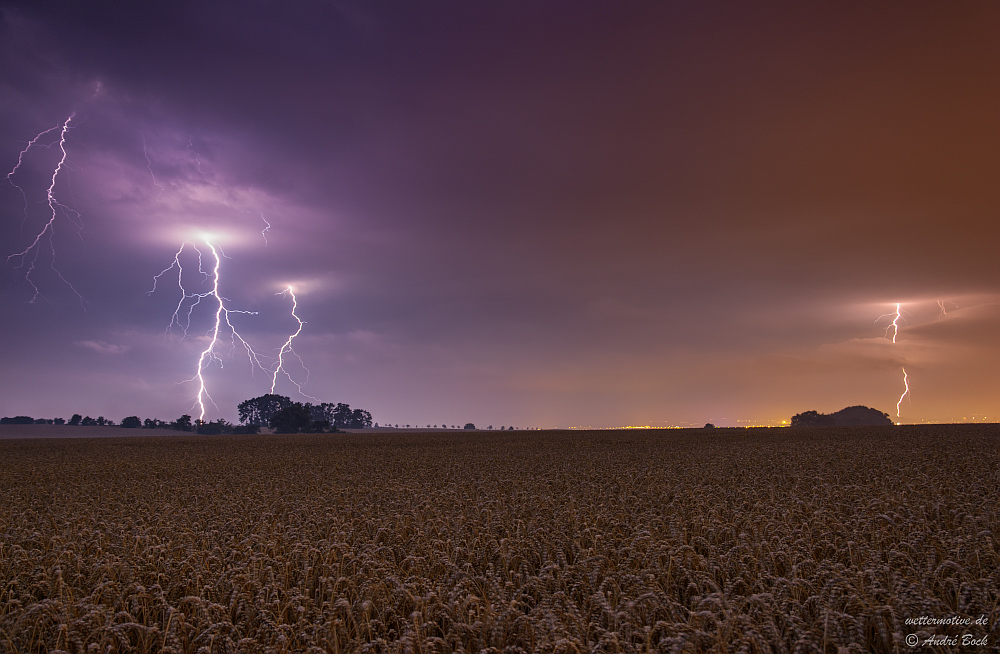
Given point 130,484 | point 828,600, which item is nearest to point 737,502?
point 828,600

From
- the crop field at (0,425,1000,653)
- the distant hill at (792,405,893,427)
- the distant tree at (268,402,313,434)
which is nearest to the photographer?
Result: the crop field at (0,425,1000,653)

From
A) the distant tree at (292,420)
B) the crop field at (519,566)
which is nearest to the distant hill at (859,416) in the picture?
the distant tree at (292,420)

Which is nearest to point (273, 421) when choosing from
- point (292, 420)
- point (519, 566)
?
point (292, 420)

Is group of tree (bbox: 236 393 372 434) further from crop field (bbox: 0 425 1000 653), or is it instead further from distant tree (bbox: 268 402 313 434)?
crop field (bbox: 0 425 1000 653)

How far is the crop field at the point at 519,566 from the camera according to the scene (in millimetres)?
4625

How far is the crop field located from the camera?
15.2ft

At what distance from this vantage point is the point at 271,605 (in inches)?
225

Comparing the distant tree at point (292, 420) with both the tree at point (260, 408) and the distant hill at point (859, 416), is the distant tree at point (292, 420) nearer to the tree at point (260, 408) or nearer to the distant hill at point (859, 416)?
the tree at point (260, 408)

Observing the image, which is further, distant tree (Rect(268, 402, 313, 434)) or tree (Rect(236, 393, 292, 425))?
tree (Rect(236, 393, 292, 425))

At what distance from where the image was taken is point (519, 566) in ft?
24.3

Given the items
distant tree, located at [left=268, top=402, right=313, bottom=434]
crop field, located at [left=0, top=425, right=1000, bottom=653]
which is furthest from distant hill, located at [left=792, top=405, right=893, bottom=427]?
crop field, located at [left=0, top=425, right=1000, bottom=653]

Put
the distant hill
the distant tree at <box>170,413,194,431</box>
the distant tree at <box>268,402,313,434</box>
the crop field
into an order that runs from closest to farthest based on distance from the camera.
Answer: the crop field
the distant tree at <box>268,402,313,434</box>
the distant tree at <box>170,413,194,431</box>
the distant hill

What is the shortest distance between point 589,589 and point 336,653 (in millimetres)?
3020

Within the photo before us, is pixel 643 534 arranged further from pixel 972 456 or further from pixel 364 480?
pixel 972 456
